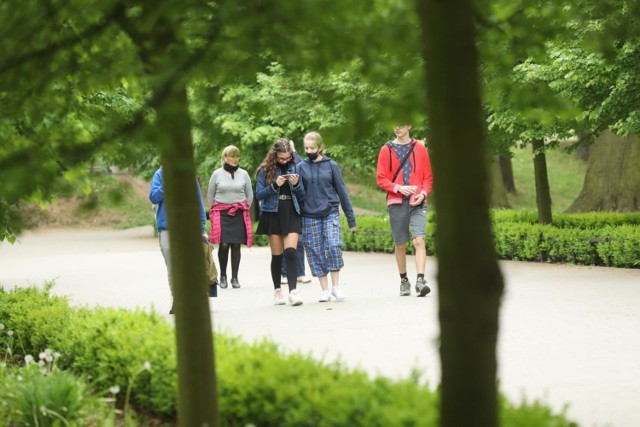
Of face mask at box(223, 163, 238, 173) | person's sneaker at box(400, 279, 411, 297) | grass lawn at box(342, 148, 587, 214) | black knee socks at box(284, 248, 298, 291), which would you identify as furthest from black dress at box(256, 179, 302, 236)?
grass lawn at box(342, 148, 587, 214)

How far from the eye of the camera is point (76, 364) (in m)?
7.55

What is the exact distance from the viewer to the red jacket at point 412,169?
1328 cm

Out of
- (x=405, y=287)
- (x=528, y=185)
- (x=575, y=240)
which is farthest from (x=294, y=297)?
(x=528, y=185)

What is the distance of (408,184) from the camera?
43.8 feet

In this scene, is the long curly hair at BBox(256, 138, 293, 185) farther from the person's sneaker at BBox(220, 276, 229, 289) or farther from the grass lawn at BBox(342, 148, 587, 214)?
the grass lawn at BBox(342, 148, 587, 214)

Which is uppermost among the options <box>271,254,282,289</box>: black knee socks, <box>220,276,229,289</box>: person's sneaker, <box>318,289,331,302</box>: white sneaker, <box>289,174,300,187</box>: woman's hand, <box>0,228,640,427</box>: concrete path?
<box>289,174,300,187</box>: woman's hand

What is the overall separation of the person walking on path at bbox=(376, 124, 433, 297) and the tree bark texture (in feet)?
26.2

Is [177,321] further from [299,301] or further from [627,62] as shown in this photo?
[627,62]

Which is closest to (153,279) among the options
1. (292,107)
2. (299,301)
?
(299,301)

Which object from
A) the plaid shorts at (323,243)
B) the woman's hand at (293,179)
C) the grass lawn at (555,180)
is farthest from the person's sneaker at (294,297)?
the grass lawn at (555,180)

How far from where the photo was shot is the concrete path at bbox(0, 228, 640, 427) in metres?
7.28

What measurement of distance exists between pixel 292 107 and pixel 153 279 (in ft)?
33.0

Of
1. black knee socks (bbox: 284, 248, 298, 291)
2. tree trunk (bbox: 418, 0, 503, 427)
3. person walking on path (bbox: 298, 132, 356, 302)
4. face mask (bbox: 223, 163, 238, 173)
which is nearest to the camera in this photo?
tree trunk (bbox: 418, 0, 503, 427)

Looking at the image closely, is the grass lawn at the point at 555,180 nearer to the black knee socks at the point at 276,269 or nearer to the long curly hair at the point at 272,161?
the long curly hair at the point at 272,161
